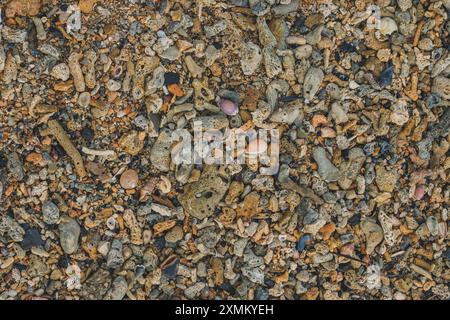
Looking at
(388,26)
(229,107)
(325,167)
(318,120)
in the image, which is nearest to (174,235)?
(229,107)

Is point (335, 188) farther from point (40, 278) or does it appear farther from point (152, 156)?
point (40, 278)

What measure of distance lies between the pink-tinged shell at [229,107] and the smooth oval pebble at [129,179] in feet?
2.31

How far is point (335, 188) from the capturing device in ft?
10.8

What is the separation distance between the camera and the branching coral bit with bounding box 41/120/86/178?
125 inches

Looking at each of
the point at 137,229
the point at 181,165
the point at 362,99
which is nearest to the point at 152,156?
the point at 181,165

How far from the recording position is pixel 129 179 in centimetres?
320

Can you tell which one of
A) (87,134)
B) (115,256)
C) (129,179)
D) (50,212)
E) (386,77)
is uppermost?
(386,77)

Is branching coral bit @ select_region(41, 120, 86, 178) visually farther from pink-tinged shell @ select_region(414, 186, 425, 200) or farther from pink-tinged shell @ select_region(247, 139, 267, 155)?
pink-tinged shell @ select_region(414, 186, 425, 200)

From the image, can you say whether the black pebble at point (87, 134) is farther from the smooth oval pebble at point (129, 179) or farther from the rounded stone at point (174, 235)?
the rounded stone at point (174, 235)

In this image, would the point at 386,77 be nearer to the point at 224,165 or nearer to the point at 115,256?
the point at 224,165

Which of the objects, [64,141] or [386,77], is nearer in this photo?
[64,141]

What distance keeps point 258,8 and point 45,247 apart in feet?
6.76

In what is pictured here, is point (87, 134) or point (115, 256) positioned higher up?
point (87, 134)

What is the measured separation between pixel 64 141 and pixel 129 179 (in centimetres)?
48
